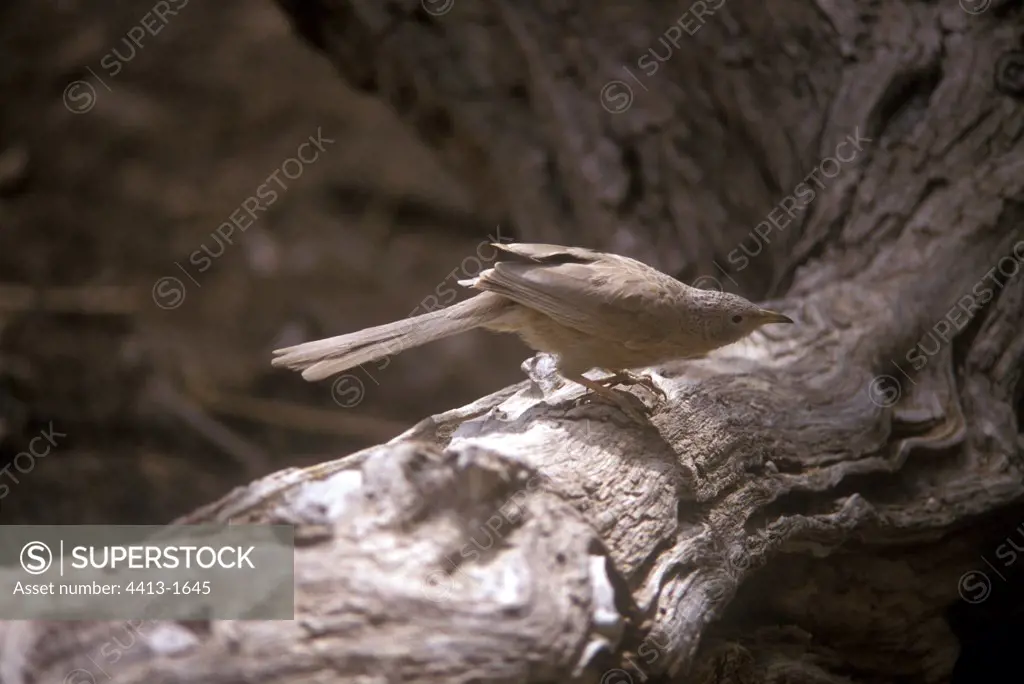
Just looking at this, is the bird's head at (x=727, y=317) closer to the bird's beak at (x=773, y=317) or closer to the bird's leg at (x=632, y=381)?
the bird's beak at (x=773, y=317)

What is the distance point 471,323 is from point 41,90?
129 inches

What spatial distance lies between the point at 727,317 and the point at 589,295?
491 mm

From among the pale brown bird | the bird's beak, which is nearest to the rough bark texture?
the pale brown bird

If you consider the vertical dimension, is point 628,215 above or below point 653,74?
below

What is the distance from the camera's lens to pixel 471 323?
312cm

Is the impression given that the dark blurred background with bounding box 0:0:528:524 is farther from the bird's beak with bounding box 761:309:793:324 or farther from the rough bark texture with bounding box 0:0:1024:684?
the bird's beak with bounding box 761:309:793:324

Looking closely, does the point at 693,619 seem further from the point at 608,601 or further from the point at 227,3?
the point at 227,3

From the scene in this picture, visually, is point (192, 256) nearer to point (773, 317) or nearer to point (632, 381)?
point (632, 381)

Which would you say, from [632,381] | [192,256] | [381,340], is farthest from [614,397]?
[192,256]

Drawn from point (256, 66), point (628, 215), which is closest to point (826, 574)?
point (628, 215)

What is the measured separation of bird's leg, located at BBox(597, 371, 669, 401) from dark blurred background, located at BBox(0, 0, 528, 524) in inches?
88.9

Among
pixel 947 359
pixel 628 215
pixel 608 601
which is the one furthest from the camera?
pixel 628 215

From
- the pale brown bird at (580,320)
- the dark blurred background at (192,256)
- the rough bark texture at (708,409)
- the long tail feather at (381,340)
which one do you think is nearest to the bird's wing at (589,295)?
the pale brown bird at (580,320)

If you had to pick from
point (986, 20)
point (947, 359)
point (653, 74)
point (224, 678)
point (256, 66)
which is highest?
point (256, 66)
